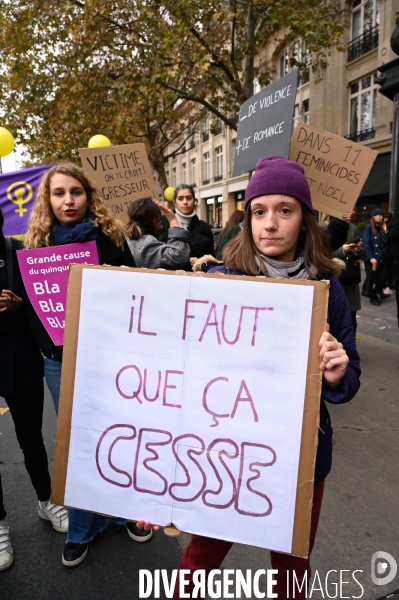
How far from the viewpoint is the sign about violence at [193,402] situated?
123 centimetres

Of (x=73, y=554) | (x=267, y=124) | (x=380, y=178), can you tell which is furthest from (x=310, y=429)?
(x=380, y=178)

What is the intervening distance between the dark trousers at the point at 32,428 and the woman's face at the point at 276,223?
5.01 ft

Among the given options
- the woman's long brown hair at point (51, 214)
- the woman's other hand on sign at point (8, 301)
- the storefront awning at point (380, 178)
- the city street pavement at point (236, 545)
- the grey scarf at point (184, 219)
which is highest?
the storefront awning at point (380, 178)

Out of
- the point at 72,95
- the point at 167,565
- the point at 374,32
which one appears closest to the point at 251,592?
the point at 167,565

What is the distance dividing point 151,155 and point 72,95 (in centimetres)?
491

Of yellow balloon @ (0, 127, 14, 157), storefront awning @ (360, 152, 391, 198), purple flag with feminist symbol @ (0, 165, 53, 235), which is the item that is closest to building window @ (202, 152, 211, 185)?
storefront awning @ (360, 152, 391, 198)

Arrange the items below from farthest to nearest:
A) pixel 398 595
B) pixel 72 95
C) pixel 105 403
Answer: pixel 72 95
pixel 398 595
pixel 105 403

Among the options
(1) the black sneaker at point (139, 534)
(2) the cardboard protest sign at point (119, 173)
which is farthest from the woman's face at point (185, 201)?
(1) the black sneaker at point (139, 534)

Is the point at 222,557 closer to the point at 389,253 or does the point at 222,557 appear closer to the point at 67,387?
the point at 67,387

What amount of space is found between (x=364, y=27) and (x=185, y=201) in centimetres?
1622

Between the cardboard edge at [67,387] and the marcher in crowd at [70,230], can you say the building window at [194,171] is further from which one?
the cardboard edge at [67,387]

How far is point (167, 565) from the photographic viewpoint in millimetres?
2127

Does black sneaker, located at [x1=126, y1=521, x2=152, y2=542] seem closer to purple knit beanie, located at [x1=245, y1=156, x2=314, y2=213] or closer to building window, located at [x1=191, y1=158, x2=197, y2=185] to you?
purple knit beanie, located at [x1=245, y1=156, x2=314, y2=213]

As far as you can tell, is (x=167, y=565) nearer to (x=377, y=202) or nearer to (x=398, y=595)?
(x=398, y=595)
